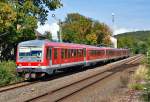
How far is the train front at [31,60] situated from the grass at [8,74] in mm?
465

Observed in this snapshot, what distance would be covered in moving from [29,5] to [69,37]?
1451 inches

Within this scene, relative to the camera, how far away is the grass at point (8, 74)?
2641 cm

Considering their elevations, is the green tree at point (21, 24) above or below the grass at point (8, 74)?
above

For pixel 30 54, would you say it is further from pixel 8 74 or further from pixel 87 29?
pixel 87 29

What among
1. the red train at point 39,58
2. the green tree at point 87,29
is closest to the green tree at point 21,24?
the red train at point 39,58

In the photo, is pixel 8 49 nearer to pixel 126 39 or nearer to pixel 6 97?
pixel 6 97

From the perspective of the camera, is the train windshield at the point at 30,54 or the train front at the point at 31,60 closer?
the train front at the point at 31,60

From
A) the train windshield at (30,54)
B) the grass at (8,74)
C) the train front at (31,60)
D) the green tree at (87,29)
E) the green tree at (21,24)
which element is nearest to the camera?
the grass at (8,74)

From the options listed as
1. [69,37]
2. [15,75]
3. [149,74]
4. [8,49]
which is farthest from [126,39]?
[149,74]

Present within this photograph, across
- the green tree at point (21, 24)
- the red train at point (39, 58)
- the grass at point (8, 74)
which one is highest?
the green tree at point (21, 24)

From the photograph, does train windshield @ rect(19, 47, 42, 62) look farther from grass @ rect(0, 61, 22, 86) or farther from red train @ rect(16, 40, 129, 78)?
grass @ rect(0, 61, 22, 86)

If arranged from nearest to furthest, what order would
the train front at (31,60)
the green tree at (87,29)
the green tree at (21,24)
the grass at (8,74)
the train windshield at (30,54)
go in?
the grass at (8,74), the train front at (31,60), the train windshield at (30,54), the green tree at (21,24), the green tree at (87,29)

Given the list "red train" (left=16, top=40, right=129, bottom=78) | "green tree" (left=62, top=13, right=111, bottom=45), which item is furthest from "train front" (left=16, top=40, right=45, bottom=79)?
"green tree" (left=62, top=13, right=111, bottom=45)

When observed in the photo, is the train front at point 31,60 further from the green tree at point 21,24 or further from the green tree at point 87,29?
the green tree at point 87,29
